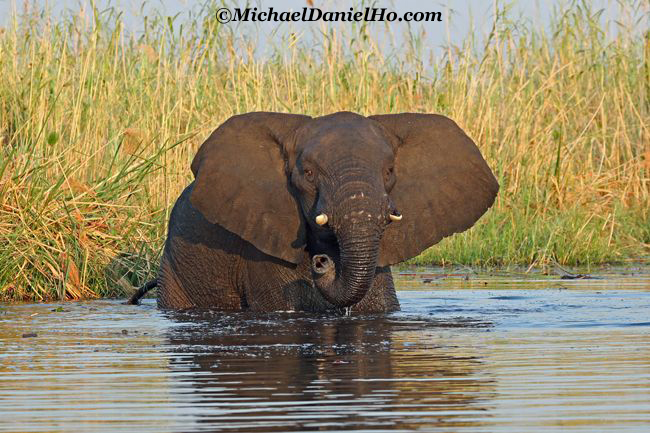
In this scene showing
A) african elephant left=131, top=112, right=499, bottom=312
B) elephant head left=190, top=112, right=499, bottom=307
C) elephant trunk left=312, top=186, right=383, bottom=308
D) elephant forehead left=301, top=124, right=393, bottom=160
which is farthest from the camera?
african elephant left=131, top=112, right=499, bottom=312

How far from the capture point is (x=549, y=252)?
12.7m

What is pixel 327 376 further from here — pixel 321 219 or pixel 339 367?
pixel 321 219

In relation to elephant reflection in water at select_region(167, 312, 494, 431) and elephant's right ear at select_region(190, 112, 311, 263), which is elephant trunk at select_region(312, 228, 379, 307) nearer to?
elephant reflection in water at select_region(167, 312, 494, 431)

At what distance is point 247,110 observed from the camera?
13883 millimetres

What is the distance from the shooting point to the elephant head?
8.26 metres

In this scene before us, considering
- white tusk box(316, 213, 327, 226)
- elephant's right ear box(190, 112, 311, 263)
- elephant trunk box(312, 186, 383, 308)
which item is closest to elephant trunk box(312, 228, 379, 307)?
elephant trunk box(312, 186, 383, 308)

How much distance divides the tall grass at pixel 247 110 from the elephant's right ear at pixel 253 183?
1695mm

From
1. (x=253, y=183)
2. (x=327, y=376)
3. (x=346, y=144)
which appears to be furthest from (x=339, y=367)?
(x=253, y=183)

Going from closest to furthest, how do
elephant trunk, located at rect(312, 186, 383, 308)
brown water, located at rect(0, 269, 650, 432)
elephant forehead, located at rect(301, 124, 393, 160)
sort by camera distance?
brown water, located at rect(0, 269, 650, 432) < elephant trunk, located at rect(312, 186, 383, 308) < elephant forehead, located at rect(301, 124, 393, 160)

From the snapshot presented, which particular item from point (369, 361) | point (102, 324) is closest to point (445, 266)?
point (102, 324)

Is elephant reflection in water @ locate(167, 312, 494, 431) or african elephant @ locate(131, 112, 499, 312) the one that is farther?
african elephant @ locate(131, 112, 499, 312)

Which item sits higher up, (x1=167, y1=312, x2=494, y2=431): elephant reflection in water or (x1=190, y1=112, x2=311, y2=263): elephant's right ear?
(x1=190, y1=112, x2=311, y2=263): elephant's right ear

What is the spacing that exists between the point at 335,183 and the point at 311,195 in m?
0.39

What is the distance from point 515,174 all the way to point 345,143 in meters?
6.03
